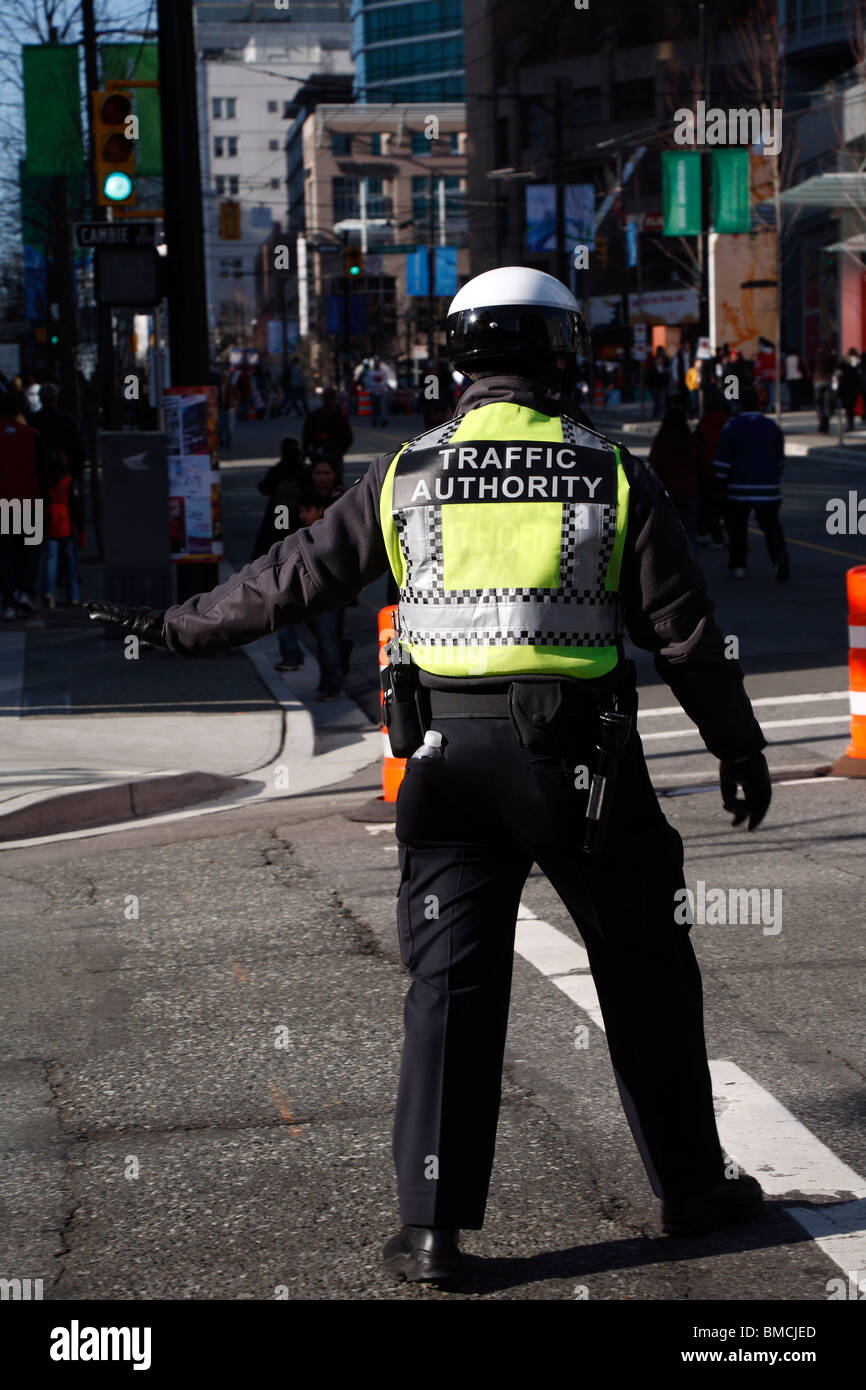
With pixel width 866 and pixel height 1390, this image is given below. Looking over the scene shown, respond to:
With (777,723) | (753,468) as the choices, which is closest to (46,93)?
(753,468)

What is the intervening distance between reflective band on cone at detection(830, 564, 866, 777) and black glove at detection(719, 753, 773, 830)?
571 cm

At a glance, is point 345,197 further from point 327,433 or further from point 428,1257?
point 428,1257

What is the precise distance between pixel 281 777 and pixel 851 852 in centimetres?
345

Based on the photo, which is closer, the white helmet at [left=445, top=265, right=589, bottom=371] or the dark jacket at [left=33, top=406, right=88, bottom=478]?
the white helmet at [left=445, top=265, right=589, bottom=371]

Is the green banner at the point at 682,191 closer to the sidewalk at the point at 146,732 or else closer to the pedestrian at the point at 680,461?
the pedestrian at the point at 680,461

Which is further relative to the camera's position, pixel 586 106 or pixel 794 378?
pixel 586 106

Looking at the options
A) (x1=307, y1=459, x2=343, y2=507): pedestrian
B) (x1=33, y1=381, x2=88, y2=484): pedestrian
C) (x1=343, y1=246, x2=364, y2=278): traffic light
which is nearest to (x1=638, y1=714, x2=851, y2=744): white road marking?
(x1=307, y1=459, x2=343, y2=507): pedestrian

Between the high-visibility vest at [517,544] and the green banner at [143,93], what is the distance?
17.1m

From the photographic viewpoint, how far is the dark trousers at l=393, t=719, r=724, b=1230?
3564mm

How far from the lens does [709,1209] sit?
382 centimetres

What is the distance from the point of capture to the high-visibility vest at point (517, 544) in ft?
11.6

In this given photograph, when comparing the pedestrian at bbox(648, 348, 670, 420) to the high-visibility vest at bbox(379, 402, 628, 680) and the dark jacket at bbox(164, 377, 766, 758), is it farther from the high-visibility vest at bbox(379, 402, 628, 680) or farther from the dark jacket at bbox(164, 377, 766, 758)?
the high-visibility vest at bbox(379, 402, 628, 680)

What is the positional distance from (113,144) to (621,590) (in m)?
12.8

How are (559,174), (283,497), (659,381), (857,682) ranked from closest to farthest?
(857,682)
(283,497)
(659,381)
(559,174)
